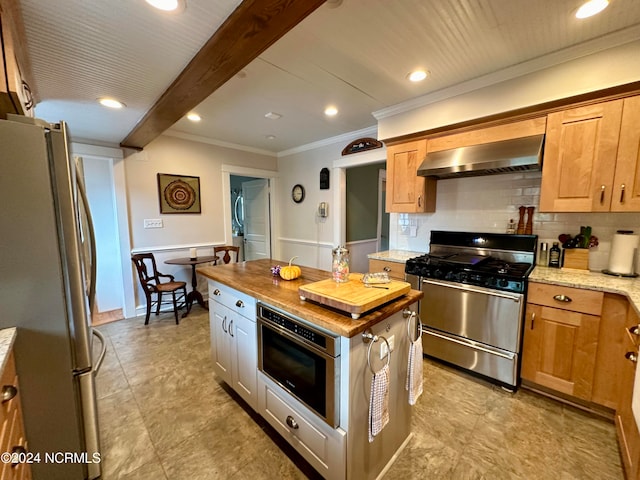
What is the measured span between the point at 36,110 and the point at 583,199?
4648mm

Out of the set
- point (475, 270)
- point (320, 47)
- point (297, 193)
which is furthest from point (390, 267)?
point (297, 193)

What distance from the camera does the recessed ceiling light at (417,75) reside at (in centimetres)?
211

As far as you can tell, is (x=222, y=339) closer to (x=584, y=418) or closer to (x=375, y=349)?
(x=375, y=349)

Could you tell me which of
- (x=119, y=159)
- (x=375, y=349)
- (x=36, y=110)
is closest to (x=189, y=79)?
(x=36, y=110)

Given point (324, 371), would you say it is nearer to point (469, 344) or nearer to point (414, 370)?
point (414, 370)

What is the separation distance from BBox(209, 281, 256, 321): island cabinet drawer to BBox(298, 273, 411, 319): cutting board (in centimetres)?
47

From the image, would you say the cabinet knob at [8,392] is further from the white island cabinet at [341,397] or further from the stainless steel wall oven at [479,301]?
the stainless steel wall oven at [479,301]

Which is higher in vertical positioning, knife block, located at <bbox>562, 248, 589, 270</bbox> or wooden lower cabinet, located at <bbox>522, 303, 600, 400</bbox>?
knife block, located at <bbox>562, 248, 589, 270</bbox>

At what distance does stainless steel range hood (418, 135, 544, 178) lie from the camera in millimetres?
2020

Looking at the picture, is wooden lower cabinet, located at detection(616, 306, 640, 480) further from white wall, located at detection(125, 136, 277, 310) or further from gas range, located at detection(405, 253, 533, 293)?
white wall, located at detection(125, 136, 277, 310)

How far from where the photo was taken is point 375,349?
1274 mm

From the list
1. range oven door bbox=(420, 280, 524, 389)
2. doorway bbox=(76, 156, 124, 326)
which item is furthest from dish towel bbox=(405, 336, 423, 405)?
doorway bbox=(76, 156, 124, 326)

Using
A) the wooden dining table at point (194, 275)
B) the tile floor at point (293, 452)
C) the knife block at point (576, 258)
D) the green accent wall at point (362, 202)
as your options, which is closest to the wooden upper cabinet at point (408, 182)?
the knife block at point (576, 258)

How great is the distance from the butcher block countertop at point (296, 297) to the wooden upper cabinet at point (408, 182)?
1364 mm
